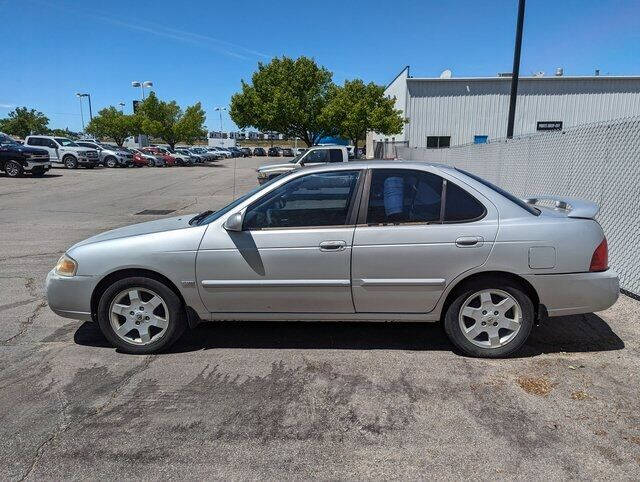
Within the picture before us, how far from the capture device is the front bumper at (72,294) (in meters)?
4.02

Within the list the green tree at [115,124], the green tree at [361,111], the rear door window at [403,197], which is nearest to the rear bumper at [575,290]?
the rear door window at [403,197]

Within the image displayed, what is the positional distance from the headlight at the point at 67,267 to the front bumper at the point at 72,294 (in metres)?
0.03

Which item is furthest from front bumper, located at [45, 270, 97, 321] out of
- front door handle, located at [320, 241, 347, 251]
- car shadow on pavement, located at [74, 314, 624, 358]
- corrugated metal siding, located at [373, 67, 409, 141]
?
corrugated metal siding, located at [373, 67, 409, 141]

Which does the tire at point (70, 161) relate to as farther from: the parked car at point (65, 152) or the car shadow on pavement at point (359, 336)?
the car shadow on pavement at point (359, 336)

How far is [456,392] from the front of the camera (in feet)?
11.4

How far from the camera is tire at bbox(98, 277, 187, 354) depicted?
3982 millimetres

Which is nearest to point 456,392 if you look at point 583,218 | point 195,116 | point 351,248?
point 351,248

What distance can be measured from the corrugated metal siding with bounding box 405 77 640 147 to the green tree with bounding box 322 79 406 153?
5.09 ft

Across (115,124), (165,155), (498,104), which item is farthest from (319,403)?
(115,124)

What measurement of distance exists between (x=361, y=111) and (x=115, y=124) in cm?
4000

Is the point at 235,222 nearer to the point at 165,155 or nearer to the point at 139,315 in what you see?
the point at 139,315

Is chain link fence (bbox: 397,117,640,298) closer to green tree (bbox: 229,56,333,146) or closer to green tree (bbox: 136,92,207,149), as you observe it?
green tree (bbox: 229,56,333,146)

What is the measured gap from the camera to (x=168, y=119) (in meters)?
54.0

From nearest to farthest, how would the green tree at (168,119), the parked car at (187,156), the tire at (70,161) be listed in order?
the tire at (70,161) → the parked car at (187,156) → the green tree at (168,119)
